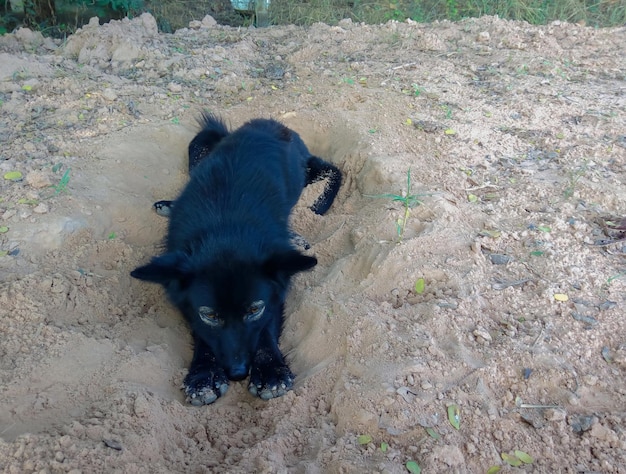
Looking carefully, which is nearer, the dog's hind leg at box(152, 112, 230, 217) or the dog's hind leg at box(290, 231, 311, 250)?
the dog's hind leg at box(290, 231, 311, 250)

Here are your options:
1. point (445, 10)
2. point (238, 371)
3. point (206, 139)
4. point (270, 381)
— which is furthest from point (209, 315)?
point (445, 10)

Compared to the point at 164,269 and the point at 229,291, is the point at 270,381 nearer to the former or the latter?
the point at 229,291

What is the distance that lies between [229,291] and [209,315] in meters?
0.20

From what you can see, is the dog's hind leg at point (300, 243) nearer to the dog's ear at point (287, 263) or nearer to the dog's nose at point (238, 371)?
the dog's ear at point (287, 263)

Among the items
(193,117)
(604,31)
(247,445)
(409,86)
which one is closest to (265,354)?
(247,445)

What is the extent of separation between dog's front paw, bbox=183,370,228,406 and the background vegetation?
6804 millimetres

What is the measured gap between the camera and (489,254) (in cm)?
354

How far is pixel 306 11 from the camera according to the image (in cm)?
912

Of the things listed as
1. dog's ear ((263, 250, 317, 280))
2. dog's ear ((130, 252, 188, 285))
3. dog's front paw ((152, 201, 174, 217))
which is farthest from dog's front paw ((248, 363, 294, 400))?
dog's front paw ((152, 201, 174, 217))

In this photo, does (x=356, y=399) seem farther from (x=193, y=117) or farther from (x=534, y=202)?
(x=193, y=117)

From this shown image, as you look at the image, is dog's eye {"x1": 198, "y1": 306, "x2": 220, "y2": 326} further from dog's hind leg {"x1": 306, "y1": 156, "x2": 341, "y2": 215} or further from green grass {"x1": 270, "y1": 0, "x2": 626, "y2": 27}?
green grass {"x1": 270, "y1": 0, "x2": 626, "y2": 27}

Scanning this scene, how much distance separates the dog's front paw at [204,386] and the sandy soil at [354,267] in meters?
0.08

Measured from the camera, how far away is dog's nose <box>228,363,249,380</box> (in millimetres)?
3031

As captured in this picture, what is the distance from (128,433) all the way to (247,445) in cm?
59
